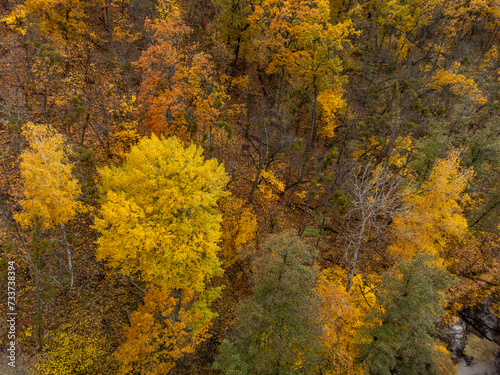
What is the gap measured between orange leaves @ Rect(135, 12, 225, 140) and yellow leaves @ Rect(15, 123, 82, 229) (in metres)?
7.33

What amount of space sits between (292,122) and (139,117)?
1785cm

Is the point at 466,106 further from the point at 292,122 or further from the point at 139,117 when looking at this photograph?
the point at 139,117

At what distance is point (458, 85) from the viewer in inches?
1137

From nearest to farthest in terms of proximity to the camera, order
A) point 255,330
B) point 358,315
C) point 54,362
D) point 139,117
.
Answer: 1. point 255,330
2. point 54,362
3. point 358,315
4. point 139,117

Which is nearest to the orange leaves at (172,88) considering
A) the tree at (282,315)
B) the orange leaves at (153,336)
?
the orange leaves at (153,336)

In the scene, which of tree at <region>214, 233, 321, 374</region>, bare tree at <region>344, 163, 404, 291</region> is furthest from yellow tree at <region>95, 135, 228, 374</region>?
bare tree at <region>344, 163, 404, 291</region>

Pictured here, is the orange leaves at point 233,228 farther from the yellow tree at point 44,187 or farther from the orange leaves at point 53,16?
the orange leaves at point 53,16

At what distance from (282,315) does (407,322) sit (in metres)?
6.59

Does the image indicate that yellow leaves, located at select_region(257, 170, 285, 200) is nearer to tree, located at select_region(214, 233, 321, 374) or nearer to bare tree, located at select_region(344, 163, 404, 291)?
bare tree, located at select_region(344, 163, 404, 291)

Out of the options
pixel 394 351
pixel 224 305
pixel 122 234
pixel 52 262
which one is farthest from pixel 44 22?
pixel 394 351

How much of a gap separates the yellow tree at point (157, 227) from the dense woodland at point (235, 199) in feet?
0.42

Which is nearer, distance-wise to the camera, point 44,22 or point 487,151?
point 44,22

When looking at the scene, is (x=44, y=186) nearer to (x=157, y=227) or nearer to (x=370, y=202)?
(x=157, y=227)

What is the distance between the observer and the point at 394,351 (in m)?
13.6
